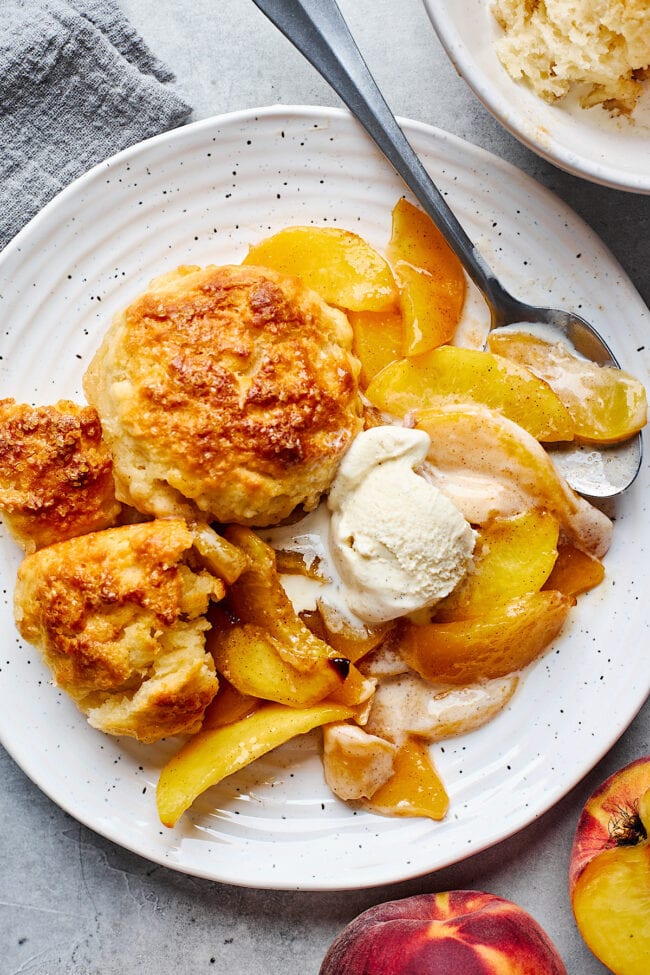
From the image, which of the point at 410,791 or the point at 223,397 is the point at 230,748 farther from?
the point at 223,397

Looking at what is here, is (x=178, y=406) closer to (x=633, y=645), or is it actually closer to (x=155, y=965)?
(x=633, y=645)

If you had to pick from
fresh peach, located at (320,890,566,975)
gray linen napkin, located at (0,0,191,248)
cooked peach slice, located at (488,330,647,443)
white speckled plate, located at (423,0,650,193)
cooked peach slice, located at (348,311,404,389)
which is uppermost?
gray linen napkin, located at (0,0,191,248)

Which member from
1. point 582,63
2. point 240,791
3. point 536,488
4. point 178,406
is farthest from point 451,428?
point 240,791

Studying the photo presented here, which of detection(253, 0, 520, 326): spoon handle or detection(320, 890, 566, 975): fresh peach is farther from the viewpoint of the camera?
detection(253, 0, 520, 326): spoon handle

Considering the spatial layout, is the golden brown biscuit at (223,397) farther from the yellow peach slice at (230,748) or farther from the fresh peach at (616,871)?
the fresh peach at (616,871)

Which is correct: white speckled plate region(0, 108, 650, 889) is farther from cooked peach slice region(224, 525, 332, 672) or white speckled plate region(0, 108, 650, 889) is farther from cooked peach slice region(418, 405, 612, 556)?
cooked peach slice region(224, 525, 332, 672)

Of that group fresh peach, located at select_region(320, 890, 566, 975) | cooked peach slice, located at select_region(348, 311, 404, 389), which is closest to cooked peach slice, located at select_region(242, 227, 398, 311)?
cooked peach slice, located at select_region(348, 311, 404, 389)

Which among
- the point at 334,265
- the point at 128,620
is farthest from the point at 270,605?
the point at 334,265
